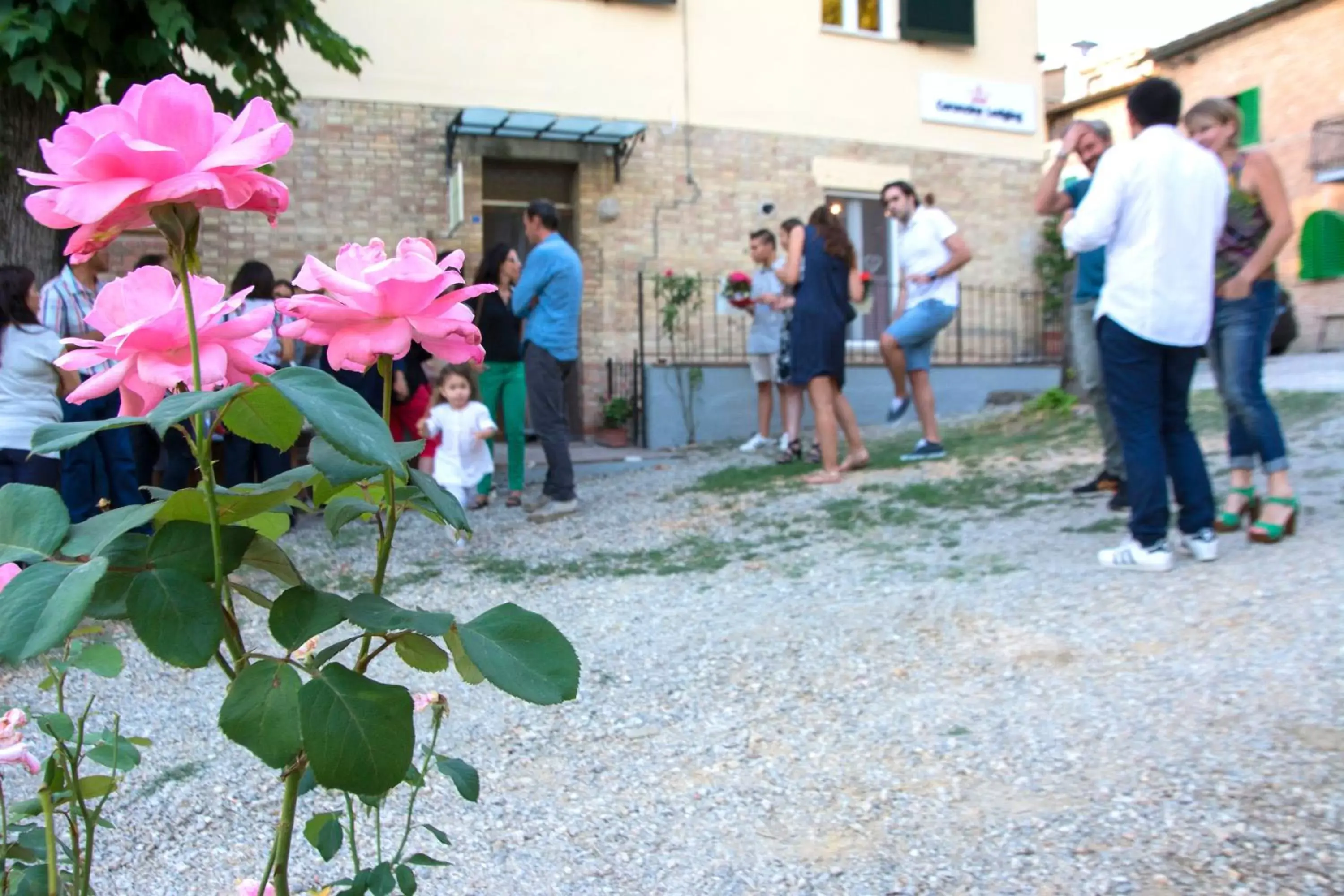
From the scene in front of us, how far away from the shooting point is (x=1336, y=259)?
20000 mm

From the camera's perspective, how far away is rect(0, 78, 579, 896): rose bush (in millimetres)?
980

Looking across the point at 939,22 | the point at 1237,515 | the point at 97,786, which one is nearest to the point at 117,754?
the point at 97,786

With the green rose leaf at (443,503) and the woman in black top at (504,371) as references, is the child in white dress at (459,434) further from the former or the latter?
the green rose leaf at (443,503)

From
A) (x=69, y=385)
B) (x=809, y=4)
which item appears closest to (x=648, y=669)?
(x=69, y=385)

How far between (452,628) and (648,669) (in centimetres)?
283

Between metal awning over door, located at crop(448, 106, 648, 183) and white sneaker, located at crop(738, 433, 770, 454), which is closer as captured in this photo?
white sneaker, located at crop(738, 433, 770, 454)

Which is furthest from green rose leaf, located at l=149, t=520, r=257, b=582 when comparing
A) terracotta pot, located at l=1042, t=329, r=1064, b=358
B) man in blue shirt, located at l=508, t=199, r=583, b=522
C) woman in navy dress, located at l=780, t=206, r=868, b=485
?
terracotta pot, located at l=1042, t=329, r=1064, b=358

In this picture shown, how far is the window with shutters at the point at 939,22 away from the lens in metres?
14.2

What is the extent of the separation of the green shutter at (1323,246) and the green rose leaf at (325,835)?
2245 centimetres

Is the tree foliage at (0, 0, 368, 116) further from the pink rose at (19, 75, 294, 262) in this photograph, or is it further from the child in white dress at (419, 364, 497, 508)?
the pink rose at (19, 75, 294, 262)

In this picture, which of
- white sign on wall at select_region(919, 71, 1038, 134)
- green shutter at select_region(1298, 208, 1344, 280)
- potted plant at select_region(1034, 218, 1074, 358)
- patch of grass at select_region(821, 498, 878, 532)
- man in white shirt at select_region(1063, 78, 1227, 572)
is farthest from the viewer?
green shutter at select_region(1298, 208, 1344, 280)

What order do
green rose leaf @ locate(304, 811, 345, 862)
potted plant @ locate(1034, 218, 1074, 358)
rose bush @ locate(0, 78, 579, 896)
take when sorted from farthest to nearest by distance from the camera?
potted plant @ locate(1034, 218, 1074, 358) < green rose leaf @ locate(304, 811, 345, 862) < rose bush @ locate(0, 78, 579, 896)

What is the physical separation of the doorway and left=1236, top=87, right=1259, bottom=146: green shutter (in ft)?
46.8

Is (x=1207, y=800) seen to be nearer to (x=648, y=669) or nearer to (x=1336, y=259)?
(x=648, y=669)
